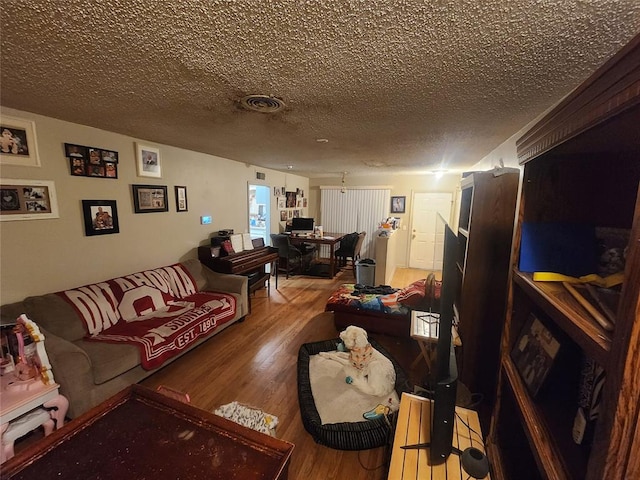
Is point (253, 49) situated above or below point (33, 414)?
above

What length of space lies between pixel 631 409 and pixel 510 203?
167cm

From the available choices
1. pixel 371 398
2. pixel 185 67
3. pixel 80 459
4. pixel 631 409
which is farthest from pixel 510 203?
pixel 80 459

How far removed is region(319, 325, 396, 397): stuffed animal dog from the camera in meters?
2.11

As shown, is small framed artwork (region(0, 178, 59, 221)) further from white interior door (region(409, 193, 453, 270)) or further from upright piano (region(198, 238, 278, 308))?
white interior door (region(409, 193, 453, 270))

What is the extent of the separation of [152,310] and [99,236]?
89 cm

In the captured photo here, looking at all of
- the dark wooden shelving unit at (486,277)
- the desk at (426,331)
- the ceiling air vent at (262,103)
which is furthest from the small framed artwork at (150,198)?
the dark wooden shelving unit at (486,277)

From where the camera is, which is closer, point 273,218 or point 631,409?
point 631,409

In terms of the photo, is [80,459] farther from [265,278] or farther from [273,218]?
[273,218]

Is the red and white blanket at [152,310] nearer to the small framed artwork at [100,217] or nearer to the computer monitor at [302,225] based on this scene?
the small framed artwork at [100,217]

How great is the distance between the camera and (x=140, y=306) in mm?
2623

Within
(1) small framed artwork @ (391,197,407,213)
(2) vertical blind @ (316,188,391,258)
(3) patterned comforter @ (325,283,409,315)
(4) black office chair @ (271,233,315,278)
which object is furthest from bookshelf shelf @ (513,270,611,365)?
(2) vertical blind @ (316,188,391,258)

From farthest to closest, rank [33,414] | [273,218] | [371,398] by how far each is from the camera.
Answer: [273,218], [371,398], [33,414]

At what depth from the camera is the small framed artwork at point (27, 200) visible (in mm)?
1871

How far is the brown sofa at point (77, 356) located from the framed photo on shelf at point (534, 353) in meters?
2.55
